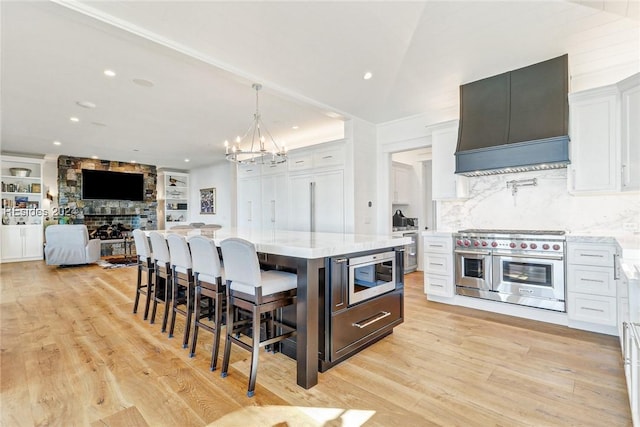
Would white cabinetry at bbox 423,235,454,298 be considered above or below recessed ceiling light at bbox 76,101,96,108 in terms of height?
below

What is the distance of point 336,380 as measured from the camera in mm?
2166

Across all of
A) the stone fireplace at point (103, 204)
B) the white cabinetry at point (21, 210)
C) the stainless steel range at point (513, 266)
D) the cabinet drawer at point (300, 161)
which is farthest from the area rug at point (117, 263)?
the stainless steel range at point (513, 266)

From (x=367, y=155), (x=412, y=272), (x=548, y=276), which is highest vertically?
(x=367, y=155)

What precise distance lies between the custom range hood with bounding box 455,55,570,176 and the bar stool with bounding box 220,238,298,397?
2.85 metres

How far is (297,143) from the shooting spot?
7020 millimetres

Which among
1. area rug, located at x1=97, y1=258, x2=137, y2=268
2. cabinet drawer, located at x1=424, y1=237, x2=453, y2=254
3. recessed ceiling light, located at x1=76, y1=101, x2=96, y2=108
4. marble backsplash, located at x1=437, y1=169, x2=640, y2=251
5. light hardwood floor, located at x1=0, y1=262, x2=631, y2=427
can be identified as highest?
recessed ceiling light, located at x1=76, y1=101, x2=96, y2=108

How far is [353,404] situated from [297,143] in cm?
589

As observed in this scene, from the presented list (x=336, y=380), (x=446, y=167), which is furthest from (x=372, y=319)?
(x=446, y=167)

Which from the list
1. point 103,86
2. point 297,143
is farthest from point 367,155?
point 103,86

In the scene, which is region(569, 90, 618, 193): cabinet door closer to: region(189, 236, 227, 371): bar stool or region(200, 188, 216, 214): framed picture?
region(189, 236, 227, 371): bar stool

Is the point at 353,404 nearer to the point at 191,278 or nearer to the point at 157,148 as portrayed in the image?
the point at 191,278

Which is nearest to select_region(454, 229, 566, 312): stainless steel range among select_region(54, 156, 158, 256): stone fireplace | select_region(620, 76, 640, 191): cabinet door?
select_region(620, 76, 640, 191): cabinet door

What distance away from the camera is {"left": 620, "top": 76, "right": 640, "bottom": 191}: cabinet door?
2793 mm

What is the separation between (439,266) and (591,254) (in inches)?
60.1
